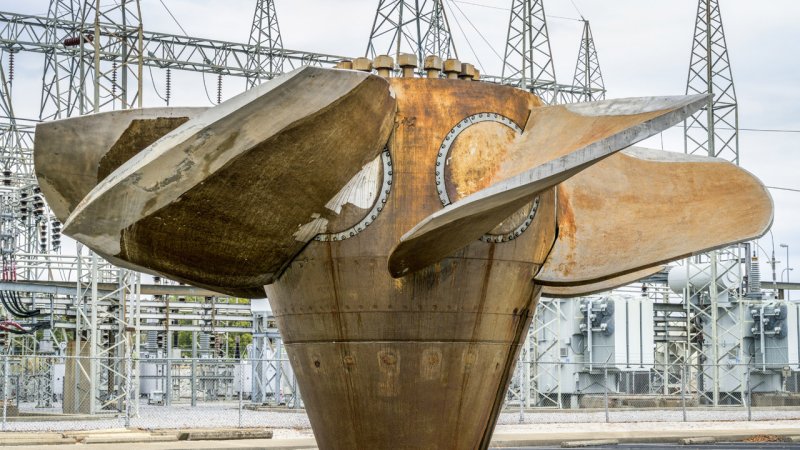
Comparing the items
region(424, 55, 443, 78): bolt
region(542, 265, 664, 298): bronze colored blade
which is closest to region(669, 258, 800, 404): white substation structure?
region(542, 265, 664, 298): bronze colored blade

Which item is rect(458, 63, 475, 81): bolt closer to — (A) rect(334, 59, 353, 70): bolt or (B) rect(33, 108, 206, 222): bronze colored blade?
(A) rect(334, 59, 353, 70): bolt

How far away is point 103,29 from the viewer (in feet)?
102

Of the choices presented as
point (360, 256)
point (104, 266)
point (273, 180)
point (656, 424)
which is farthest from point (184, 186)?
point (104, 266)

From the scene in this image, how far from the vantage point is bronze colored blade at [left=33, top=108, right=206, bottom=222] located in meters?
10.9

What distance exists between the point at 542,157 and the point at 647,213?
206cm

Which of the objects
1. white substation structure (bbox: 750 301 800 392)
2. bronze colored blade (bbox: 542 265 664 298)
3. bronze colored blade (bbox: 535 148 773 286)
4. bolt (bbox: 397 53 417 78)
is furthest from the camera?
white substation structure (bbox: 750 301 800 392)

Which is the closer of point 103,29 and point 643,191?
point 643,191

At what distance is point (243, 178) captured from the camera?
939 cm

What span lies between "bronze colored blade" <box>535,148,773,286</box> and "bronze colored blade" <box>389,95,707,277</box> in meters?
1.11

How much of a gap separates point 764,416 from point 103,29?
23740 mm

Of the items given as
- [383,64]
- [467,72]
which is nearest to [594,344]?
[467,72]

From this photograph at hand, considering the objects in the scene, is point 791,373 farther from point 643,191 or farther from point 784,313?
point 643,191

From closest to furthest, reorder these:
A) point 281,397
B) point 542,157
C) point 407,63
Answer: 1. point 542,157
2. point 407,63
3. point 281,397

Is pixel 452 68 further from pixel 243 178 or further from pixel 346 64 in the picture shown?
pixel 243 178
